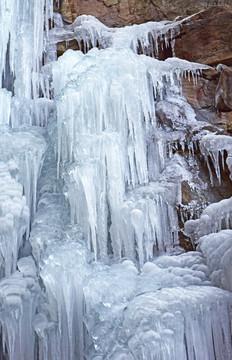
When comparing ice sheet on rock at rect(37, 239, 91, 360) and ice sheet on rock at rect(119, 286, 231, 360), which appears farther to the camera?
ice sheet on rock at rect(37, 239, 91, 360)

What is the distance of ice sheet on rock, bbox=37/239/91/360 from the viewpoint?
15.0 feet

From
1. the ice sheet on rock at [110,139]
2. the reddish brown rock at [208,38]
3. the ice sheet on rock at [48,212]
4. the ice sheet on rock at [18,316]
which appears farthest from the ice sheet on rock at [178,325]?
the reddish brown rock at [208,38]

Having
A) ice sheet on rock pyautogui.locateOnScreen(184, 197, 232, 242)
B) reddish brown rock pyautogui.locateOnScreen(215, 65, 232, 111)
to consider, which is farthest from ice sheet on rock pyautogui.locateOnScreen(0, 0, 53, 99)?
ice sheet on rock pyautogui.locateOnScreen(184, 197, 232, 242)

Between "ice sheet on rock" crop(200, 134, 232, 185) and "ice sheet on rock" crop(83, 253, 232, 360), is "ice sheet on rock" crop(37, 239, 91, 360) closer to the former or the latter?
"ice sheet on rock" crop(83, 253, 232, 360)

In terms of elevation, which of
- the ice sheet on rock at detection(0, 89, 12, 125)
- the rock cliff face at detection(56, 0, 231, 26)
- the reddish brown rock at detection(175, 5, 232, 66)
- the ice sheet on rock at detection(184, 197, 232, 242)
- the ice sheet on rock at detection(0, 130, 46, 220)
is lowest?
the ice sheet on rock at detection(184, 197, 232, 242)

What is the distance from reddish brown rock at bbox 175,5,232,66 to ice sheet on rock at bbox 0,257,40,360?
5169mm

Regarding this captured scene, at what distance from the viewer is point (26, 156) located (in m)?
6.04

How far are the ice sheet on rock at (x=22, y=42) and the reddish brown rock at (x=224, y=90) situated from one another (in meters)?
3.19

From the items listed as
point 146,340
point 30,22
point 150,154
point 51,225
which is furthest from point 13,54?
point 146,340

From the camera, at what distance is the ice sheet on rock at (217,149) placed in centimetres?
678

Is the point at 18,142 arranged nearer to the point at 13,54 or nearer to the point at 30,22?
the point at 13,54

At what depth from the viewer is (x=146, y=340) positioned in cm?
412

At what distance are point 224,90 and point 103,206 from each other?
3.22m

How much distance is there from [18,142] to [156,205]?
205cm
